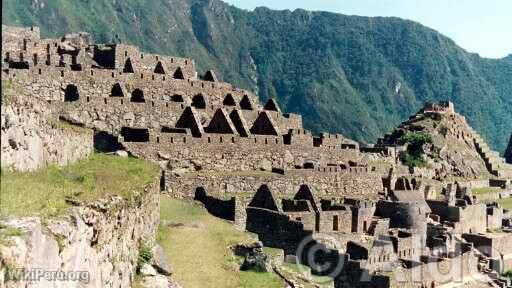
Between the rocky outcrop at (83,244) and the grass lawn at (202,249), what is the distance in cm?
266

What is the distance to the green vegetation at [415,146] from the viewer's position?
6662cm

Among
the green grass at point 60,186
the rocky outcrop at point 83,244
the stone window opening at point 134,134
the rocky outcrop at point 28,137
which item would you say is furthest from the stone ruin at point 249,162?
the rocky outcrop at point 83,244

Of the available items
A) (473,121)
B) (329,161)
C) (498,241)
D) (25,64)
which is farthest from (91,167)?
(473,121)

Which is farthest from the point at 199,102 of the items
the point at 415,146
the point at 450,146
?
the point at 450,146

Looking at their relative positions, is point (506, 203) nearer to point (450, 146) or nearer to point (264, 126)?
point (450, 146)

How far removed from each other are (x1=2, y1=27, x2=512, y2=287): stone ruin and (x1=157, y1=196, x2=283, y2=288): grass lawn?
255 cm

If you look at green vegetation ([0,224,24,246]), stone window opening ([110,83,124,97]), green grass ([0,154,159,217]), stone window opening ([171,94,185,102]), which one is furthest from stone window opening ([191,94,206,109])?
green vegetation ([0,224,24,246])

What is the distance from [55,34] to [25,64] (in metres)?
117

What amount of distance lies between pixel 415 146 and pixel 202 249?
54186mm

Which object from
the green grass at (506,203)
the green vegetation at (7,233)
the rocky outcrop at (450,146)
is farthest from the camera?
the rocky outcrop at (450,146)

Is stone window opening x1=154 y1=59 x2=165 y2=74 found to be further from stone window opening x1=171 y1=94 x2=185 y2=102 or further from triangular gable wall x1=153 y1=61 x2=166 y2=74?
stone window opening x1=171 y1=94 x2=185 y2=102

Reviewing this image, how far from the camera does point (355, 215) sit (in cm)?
2912

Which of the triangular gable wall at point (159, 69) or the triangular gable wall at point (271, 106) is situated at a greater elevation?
the triangular gable wall at point (159, 69)

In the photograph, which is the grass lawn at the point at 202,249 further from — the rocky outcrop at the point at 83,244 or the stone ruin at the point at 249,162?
the rocky outcrop at the point at 83,244
